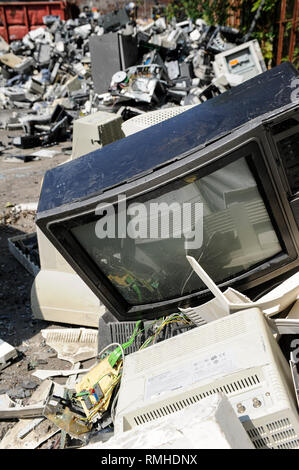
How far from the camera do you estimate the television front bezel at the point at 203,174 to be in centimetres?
186

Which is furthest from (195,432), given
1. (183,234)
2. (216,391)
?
(183,234)

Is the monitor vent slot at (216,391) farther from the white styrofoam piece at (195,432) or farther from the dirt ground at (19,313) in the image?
the dirt ground at (19,313)

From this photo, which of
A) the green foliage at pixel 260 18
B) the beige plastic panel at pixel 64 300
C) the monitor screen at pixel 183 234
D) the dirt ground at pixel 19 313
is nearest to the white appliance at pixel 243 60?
the green foliage at pixel 260 18

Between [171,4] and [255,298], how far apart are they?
44.1 ft

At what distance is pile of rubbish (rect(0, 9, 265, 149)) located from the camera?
6.50 metres

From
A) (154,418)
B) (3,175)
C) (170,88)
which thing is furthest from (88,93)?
(154,418)

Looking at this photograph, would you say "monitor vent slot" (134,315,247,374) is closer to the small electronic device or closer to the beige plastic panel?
the small electronic device

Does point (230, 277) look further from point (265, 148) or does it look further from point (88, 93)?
point (88, 93)

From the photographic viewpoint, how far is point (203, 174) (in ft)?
6.23

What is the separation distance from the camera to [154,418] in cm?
156

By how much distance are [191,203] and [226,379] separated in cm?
80

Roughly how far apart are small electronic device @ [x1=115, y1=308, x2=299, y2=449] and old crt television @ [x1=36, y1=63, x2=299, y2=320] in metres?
0.42

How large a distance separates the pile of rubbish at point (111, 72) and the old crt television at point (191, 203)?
3.49 meters

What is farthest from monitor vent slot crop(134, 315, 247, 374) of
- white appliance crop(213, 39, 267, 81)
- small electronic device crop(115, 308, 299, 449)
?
white appliance crop(213, 39, 267, 81)
